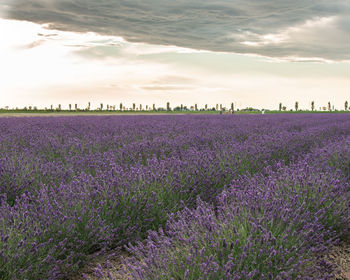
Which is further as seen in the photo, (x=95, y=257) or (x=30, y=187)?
(x=30, y=187)

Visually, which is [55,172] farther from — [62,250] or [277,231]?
[277,231]

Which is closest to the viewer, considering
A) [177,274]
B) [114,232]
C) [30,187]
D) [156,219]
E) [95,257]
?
[177,274]

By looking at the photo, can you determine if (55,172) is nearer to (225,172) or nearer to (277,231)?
(225,172)

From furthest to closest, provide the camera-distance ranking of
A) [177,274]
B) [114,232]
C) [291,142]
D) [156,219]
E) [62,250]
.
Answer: [291,142], [156,219], [114,232], [62,250], [177,274]

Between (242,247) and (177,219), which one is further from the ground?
(242,247)

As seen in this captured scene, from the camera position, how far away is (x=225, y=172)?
391cm

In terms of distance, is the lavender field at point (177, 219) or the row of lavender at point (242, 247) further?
the lavender field at point (177, 219)

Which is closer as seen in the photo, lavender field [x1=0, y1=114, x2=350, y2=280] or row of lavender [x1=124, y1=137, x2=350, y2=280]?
row of lavender [x1=124, y1=137, x2=350, y2=280]

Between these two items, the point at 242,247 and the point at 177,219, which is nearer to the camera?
the point at 242,247

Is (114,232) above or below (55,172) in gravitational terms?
below

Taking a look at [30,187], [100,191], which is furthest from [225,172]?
[30,187]

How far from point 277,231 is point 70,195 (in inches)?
62.1

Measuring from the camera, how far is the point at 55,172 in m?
3.77

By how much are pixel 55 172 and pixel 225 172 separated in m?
1.91
